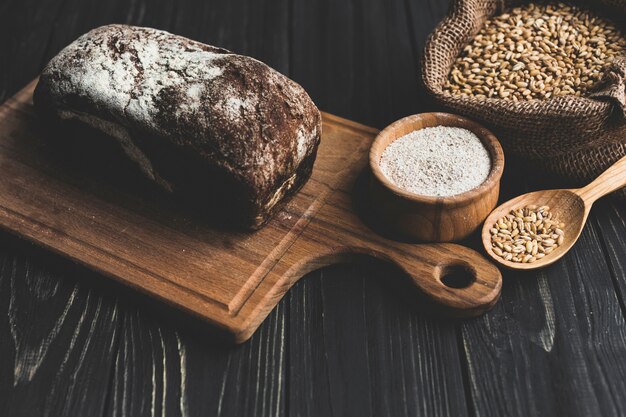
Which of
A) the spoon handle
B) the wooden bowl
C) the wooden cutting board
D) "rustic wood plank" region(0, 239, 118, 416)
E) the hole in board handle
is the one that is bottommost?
"rustic wood plank" region(0, 239, 118, 416)

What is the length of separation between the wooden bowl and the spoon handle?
0.26 meters

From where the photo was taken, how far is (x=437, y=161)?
6.41 feet

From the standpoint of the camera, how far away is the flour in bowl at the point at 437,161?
1897 millimetres

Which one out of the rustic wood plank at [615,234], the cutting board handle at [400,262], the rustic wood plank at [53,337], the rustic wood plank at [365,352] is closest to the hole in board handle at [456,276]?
the cutting board handle at [400,262]

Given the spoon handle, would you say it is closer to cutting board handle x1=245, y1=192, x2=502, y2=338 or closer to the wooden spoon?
the wooden spoon

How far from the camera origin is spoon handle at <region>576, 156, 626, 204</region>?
79.0 inches

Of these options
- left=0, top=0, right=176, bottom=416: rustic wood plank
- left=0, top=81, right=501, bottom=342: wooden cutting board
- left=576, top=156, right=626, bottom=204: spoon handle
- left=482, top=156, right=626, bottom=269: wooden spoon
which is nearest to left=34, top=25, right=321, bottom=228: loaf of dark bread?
left=0, top=81, right=501, bottom=342: wooden cutting board

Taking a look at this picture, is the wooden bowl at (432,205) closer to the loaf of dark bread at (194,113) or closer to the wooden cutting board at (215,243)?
the wooden cutting board at (215,243)

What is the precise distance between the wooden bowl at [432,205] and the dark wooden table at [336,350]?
4.4 inches

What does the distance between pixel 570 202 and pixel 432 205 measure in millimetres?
418

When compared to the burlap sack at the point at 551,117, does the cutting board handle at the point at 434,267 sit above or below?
below

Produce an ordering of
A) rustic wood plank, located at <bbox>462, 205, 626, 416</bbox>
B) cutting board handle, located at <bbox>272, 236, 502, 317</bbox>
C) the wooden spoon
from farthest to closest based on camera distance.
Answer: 1. the wooden spoon
2. cutting board handle, located at <bbox>272, 236, 502, 317</bbox>
3. rustic wood plank, located at <bbox>462, 205, 626, 416</bbox>

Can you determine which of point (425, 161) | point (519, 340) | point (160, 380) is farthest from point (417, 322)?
point (160, 380)

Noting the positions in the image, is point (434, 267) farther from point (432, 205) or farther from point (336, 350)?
point (336, 350)
